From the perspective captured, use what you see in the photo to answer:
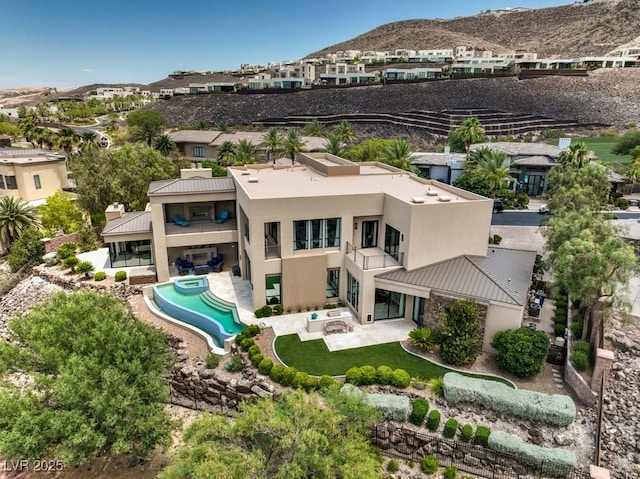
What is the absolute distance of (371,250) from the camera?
76.1ft

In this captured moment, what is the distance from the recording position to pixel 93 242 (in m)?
32.6

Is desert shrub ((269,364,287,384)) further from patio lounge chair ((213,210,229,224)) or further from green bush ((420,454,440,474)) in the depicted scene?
patio lounge chair ((213,210,229,224))

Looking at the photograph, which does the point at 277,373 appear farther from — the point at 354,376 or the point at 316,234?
the point at 316,234

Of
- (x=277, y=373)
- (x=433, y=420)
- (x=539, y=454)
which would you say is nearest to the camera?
(x=539, y=454)

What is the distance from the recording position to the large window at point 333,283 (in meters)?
23.2

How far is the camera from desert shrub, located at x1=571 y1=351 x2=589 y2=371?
16578 mm

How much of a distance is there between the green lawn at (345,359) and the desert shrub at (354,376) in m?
0.61

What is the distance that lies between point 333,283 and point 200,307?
7682 millimetres

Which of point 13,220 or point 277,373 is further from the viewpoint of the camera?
point 13,220

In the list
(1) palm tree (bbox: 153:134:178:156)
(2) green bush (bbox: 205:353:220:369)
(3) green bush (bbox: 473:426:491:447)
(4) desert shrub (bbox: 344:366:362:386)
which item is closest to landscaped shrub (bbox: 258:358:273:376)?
(2) green bush (bbox: 205:353:220:369)

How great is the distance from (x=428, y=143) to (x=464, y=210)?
202 feet

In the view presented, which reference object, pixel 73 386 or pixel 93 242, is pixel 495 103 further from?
pixel 73 386

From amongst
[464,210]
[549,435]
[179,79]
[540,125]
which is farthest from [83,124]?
[549,435]

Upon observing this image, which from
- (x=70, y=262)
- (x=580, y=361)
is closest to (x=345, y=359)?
(x=580, y=361)
